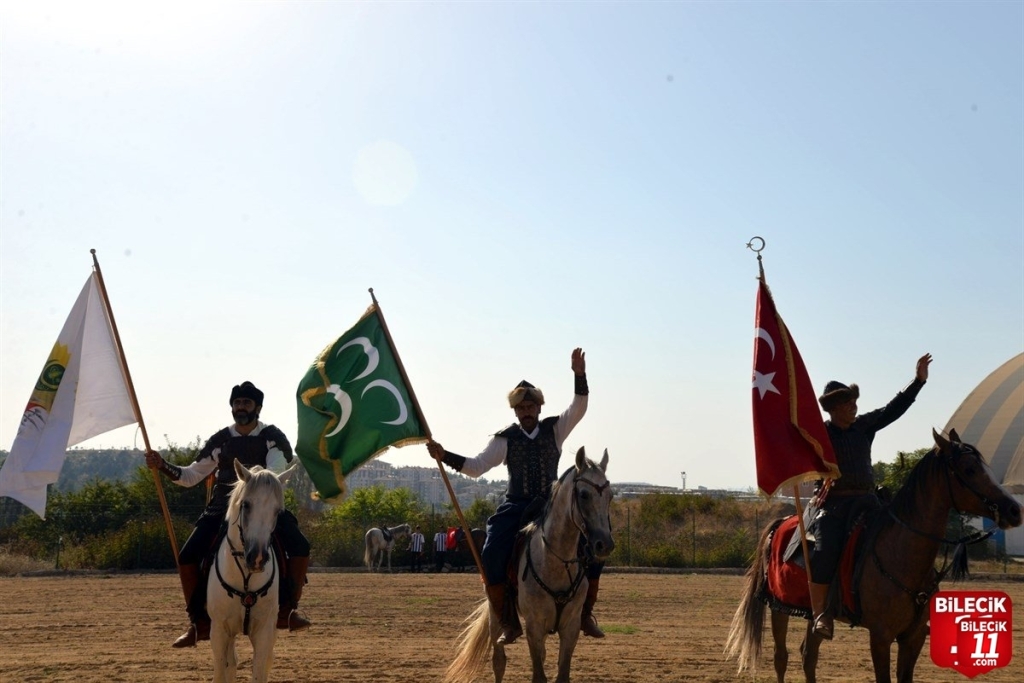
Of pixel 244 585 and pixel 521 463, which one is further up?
pixel 521 463

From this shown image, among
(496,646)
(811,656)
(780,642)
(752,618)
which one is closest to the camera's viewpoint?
(496,646)

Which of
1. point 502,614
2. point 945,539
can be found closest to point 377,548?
point 502,614

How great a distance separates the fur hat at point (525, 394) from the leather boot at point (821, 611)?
298 centimetres

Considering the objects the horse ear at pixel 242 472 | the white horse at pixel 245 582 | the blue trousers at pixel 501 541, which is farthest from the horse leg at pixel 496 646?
the horse ear at pixel 242 472

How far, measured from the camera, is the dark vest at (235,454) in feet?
31.2

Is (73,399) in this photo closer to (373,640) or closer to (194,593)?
(194,593)

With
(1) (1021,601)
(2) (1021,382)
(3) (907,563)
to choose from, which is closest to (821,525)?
(3) (907,563)

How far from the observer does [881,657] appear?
30.4 feet

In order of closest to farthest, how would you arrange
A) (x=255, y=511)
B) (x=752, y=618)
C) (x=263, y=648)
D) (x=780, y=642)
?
(x=255, y=511)
(x=263, y=648)
(x=780, y=642)
(x=752, y=618)

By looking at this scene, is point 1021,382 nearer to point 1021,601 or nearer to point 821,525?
point 1021,601

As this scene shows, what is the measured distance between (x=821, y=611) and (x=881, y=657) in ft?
2.64

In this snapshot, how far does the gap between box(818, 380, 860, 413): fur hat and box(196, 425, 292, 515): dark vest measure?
4.95 m

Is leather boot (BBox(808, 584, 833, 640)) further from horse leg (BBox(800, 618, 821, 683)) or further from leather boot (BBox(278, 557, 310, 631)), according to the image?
leather boot (BBox(278, 557, 310, 631))

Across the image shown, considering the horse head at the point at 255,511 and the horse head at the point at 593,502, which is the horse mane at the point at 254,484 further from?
the horse head at the point at 593,502
